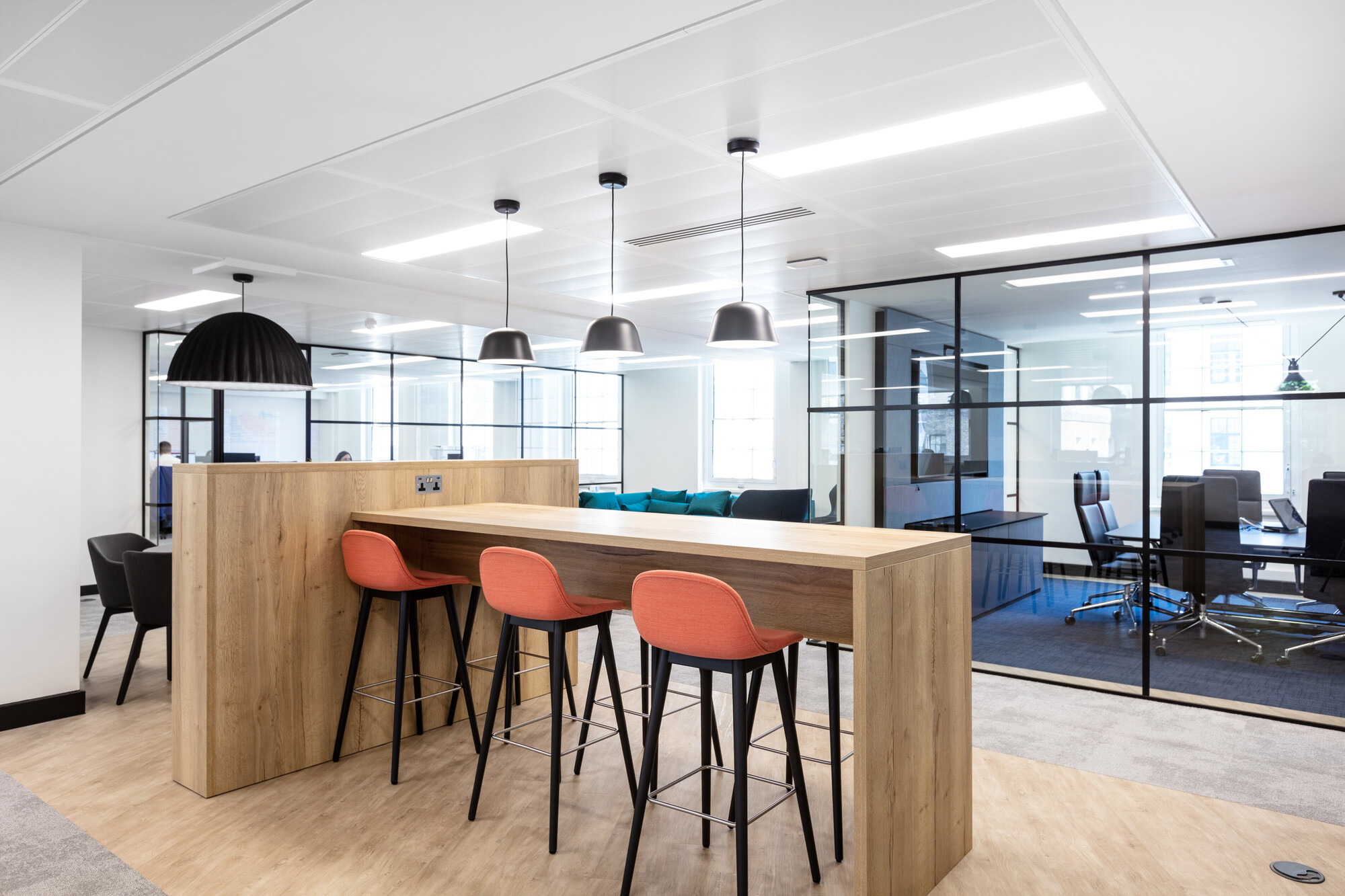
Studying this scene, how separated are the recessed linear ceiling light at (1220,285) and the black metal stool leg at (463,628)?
375cm

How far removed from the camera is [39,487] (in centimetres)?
409

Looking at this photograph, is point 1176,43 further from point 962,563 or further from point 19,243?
point 19,243

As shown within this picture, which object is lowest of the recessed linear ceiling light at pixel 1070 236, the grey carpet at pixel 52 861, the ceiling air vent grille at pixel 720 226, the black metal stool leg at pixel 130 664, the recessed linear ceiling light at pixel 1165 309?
the grey carpet at pixel 52 861

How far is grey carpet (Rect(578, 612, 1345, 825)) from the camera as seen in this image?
3298 millimetres

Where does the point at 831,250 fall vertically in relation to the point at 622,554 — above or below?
above

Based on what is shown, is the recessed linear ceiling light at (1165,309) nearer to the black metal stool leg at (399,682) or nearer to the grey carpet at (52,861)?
the black metal stool leg at (399,682)

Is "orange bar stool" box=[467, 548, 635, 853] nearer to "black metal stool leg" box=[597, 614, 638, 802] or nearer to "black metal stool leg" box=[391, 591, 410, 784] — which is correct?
"black metal stool leg" box=[597, 614, 638, 802]

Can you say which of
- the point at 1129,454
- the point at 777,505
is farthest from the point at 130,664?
the point at 1129,454

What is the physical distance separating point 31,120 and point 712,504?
6681 mm

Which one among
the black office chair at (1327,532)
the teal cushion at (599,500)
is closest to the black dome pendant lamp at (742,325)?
the black office chair at (1327,532)

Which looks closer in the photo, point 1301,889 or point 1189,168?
point 1301,889

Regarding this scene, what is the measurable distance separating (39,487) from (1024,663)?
5352 millimetres

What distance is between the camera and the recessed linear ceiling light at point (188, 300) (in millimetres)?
5930

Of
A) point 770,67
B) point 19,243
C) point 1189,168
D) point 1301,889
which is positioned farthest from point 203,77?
point 1301,889
